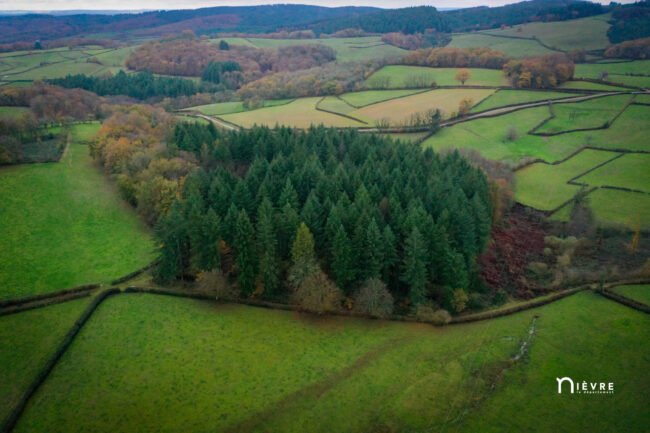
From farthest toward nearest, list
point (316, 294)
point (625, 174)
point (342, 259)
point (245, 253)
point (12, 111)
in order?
point (12, 111)
point (625, 174)
point (342, 259)
point (245, 253)
point (316, 294)

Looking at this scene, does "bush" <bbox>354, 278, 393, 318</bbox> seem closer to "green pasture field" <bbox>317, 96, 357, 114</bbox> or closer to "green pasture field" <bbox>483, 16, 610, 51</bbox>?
"green pasture field" <bbox>317, 96, 357, 114</bbox>

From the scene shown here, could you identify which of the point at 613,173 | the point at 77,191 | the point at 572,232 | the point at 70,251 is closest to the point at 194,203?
the point at 70,251

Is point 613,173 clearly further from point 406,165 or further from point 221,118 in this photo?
point 221,118

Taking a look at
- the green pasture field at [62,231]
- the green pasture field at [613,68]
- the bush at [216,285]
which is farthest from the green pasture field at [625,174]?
the green pasture field at [62,231]

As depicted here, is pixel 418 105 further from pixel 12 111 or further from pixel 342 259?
pixel 12 111

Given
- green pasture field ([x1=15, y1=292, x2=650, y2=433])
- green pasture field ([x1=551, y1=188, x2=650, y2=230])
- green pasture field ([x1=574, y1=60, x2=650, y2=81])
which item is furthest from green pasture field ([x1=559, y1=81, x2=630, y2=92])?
green pasture field ([x1=15, y1=292, x2=650, y2=433])

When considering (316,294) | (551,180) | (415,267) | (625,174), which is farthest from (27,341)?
(625,174)
